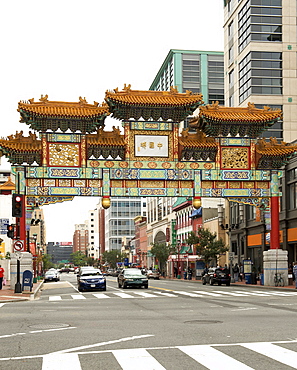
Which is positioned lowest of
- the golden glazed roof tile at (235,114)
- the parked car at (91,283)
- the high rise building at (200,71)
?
the parked car at (91,283)

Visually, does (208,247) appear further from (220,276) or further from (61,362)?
(61,362)

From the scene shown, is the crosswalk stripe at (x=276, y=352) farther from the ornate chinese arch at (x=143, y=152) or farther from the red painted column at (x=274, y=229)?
the red painted column at (x=274, y=229)

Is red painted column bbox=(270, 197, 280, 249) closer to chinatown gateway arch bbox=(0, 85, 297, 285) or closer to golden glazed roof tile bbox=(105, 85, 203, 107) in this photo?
chinatown gateway arch bbox=(0, 85, 297, 285)

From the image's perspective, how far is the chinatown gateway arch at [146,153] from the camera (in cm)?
3816

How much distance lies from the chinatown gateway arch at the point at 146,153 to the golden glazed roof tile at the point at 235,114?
0.07m

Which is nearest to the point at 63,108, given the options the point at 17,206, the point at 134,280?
the point at 17,206

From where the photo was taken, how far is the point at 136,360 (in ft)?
31.7

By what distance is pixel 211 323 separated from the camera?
49.7ft

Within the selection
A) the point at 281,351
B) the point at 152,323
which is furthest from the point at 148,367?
the point at 152,323

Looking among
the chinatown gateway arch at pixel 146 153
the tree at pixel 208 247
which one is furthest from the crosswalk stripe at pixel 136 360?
the tree at pixel 208 247

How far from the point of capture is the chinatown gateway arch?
3816cm

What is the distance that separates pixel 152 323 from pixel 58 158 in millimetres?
24586

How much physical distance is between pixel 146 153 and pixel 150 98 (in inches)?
151

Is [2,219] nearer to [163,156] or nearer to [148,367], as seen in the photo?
[163,156]
